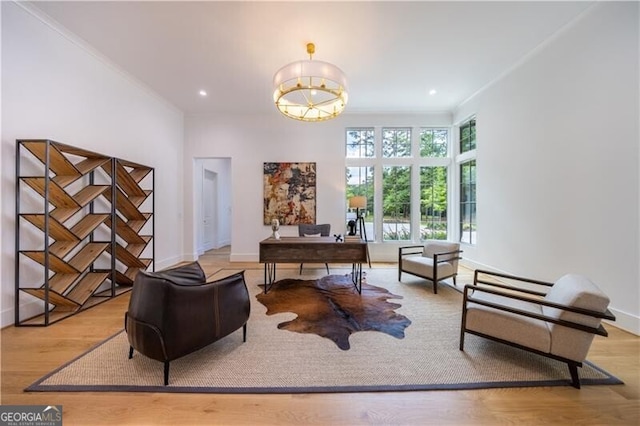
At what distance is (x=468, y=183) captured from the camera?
5.57 meters

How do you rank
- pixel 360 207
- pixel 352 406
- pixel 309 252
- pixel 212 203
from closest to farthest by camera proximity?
pixel 352 406 < pixel 309 252 < pixel 360 207 < pixel 212 203

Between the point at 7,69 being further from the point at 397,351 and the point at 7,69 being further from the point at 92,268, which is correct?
the point at 397,351

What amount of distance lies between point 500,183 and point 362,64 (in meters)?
3.16

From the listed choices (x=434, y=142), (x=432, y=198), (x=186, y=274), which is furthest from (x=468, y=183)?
(x=186, y=274)

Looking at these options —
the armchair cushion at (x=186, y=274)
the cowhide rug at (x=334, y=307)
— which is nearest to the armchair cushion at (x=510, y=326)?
the cowhide rug at (x=334, y=307)

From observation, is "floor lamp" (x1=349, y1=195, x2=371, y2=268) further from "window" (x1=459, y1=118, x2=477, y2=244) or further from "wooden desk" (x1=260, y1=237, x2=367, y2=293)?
"window" (x1=459, y1=118, x2=477, y2=244)

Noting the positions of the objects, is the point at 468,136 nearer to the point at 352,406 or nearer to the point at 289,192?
the point at 289,192

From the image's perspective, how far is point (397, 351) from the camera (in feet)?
7.43

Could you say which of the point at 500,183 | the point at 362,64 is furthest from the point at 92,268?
the point at 500,183

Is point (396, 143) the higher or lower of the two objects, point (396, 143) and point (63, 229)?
the higher

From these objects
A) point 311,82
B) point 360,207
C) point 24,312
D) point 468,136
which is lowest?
point 24,312

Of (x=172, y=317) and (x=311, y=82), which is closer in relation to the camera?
(x=172, y=317)

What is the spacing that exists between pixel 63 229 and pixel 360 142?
5.46m

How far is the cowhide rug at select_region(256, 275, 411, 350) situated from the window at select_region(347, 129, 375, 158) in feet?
10.6
